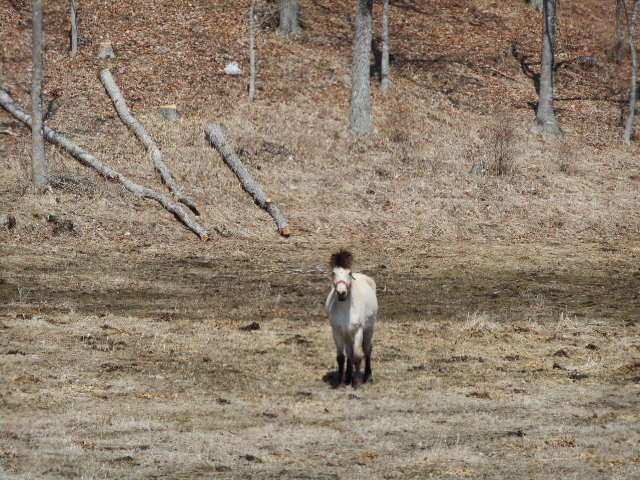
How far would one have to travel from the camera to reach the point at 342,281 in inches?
436

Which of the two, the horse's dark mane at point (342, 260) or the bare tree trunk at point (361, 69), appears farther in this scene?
the bare tree trunk at point (361, 69)

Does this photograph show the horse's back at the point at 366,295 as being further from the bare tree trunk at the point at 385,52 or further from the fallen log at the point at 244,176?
the bare tree trunk at the point at 385,52

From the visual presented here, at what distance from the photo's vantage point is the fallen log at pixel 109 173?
967 inches

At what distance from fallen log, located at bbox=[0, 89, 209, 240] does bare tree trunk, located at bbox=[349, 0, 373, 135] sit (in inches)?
373

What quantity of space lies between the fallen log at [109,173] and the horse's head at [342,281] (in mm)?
13074

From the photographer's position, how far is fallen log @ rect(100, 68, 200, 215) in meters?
25.9

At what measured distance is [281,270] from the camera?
69.9 feet

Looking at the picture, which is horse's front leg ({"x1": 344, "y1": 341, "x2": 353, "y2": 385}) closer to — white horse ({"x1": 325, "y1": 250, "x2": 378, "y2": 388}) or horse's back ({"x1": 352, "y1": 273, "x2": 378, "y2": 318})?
white horse ({"x1": 325, "y1": 250, "x2": 378, "y2": 388})

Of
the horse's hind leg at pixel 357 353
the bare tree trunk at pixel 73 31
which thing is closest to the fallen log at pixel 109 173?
the bare tree trunk at pixel 73 31

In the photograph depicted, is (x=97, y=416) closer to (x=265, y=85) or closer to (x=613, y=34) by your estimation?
(x=265, y=85)

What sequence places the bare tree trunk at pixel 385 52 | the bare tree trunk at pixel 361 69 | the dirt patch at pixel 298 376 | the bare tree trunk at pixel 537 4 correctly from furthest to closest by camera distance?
the bare tree trunk at pixel 537 4 < the bare tree trunk at pixel 385 52 < the bare tree trunk at pixel 361 69 < the dirt patch at pixel 298 376

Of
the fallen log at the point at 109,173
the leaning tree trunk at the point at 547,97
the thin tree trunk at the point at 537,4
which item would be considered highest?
the thin tree trunk at the point at 537,4

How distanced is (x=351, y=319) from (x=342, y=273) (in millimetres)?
711

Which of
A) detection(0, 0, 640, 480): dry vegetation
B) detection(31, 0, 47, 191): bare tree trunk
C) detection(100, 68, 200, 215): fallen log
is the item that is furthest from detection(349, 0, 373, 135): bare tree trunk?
detection(31, 0, 47, 191): bare tree trunk
